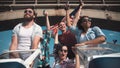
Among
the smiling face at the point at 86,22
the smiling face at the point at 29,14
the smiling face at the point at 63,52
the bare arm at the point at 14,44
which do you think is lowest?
the smiling face at the point at 63,52

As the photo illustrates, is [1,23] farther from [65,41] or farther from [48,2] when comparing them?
[65,41]

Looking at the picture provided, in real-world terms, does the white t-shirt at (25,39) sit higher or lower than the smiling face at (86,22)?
lower

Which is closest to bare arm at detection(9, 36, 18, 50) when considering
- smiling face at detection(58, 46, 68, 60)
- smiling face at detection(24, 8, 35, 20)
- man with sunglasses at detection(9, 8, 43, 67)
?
man with sunglasses at detection(9, 8, 43, 67)

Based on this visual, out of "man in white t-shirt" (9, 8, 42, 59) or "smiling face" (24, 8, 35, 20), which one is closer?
"man in white t-shirt" (9, 8, 42, 59)

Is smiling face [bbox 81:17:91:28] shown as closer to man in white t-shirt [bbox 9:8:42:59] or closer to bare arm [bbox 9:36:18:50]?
man in white t-shirt [bbox 9:8:42:59]

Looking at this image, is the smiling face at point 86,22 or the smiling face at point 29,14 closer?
the smiling face at point 86,22

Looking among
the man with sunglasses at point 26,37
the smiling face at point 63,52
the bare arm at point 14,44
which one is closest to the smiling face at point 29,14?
the man with sunglasses at point 26,37

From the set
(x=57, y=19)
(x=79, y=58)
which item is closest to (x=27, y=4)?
(x=57, y=19)

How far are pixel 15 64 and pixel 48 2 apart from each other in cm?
1679

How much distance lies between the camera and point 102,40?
3.21 metres

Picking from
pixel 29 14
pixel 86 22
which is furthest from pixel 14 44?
pixel 86 22

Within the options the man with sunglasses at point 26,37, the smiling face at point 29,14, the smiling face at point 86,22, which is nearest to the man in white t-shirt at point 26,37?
the man with sunglasses at point 26,37

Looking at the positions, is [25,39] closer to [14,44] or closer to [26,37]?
[26,37]

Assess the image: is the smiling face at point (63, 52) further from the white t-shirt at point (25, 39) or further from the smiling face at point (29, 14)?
the smiling face at point (29, 14)
